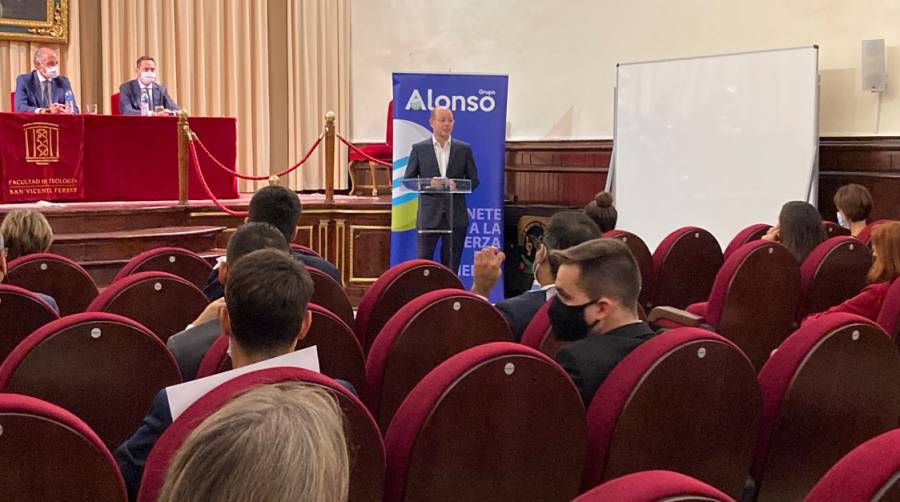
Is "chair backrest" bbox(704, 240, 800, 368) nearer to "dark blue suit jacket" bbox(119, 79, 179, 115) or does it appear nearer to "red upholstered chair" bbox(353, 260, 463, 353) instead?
"red upholstered chair" bbox(353, 260, 463, 353)

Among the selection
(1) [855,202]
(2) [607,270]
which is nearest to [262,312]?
(2) [607,270]

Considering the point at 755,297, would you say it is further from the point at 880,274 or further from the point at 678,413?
the point at 678,413

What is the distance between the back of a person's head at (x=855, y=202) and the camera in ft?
17.2

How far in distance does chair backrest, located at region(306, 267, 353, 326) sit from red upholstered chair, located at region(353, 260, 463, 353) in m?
0.05

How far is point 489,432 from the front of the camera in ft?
5.91

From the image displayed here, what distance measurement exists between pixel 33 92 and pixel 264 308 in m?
7.25

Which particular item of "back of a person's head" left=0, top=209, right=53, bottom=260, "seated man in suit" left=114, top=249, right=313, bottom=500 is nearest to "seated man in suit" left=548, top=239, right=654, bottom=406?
"seated man in suit" left=114, top=249, right=313, bottom=500

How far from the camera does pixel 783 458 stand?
2.19 m

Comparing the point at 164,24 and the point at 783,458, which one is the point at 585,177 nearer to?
the point at 164,24

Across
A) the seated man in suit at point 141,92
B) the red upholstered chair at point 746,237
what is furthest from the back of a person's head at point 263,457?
the seated man in suit at point 141,92

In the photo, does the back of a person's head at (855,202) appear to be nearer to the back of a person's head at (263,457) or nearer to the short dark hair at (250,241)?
the short dark hair at (250,241)

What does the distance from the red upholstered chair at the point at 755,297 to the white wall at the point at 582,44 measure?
3.50 m

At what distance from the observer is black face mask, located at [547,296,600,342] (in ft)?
8.41

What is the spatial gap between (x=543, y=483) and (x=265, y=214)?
2.26 meters
